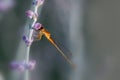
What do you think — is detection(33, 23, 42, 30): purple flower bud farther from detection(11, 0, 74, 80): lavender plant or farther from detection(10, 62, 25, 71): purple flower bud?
detection(10, 62, 25, 71): purple flower bud

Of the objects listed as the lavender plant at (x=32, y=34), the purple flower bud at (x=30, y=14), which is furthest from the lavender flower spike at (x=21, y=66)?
the purple flower bud at (x=30, y=14)

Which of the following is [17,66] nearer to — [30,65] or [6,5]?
[30,65]

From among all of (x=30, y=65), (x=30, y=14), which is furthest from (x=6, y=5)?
(x=30, y=65)

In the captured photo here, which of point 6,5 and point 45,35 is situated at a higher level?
point 6,5

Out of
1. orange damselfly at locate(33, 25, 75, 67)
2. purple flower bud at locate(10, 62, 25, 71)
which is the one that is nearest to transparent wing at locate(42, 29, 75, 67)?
orange damselfly at locate(33, 25, 75, 67)

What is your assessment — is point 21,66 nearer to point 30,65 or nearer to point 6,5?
point 30,65

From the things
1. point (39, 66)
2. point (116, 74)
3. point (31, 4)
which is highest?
point (31, 4)

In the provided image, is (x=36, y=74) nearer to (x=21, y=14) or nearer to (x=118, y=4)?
(x=21, y=14)

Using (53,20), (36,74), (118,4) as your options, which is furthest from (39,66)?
(118,4)
